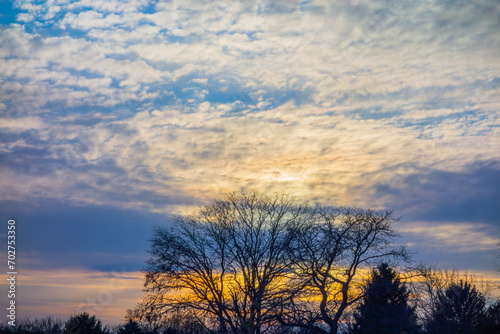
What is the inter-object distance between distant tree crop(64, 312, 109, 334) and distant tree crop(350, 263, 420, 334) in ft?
85.5

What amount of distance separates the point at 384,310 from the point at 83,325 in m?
29.8

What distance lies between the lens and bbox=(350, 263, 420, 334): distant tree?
25.6 m

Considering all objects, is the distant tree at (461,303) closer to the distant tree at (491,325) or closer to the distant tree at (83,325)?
the distant tree at (491,325)

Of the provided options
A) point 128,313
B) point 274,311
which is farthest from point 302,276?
point 128,313

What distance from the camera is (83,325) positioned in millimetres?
42656

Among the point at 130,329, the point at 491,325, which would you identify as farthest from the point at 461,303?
the point at 130,329

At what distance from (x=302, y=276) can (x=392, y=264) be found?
22.6 feet

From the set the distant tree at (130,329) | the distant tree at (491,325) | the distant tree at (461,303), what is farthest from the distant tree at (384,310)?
the distant tree at (130,329)

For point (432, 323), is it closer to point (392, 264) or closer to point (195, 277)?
point (392, 264)

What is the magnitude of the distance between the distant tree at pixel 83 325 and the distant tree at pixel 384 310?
1026 inches

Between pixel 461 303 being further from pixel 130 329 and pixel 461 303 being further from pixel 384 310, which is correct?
pixel 130 329

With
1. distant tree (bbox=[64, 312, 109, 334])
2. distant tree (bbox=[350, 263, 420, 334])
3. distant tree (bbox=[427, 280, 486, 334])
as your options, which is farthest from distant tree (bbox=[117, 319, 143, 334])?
distant tree (bbox=[427, 280, 486, 334])

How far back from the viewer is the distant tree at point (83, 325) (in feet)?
138

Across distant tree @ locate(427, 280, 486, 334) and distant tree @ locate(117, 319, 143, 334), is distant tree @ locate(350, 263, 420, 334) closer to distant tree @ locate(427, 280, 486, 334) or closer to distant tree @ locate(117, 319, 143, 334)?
Answer: distant tree @ locate(427, 280, 486, 334)
